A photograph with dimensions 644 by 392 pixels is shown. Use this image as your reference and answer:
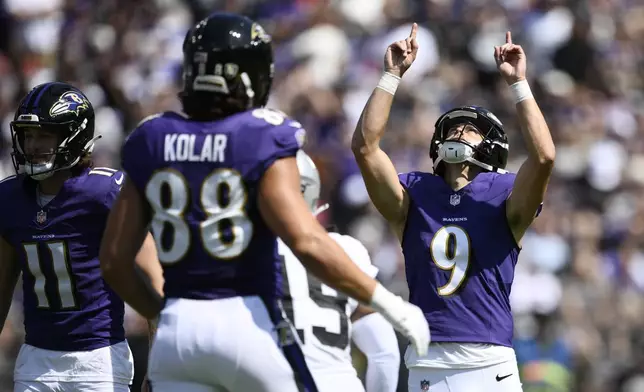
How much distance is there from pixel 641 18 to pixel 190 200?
393 inches

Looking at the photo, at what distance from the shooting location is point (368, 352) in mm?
5859

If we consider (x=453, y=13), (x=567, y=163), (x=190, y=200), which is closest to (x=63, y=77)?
(x=453, y=13)

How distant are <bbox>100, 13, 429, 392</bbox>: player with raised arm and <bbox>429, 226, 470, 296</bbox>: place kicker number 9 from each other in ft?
4.90

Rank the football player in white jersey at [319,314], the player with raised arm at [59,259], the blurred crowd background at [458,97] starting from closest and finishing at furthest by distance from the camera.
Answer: the football player in white jersey at [319,314]
the player with raised arm at [59,259]
the blurred crowd background at [458,97]

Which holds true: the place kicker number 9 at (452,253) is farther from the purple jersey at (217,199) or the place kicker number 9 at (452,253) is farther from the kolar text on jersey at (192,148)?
the kolar text on jersey at (192,148)

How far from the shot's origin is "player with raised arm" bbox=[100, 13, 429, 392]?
4.21 metres

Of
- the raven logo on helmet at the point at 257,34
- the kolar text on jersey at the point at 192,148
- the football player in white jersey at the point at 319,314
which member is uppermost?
the raven logo on helmet at the point at 257,34

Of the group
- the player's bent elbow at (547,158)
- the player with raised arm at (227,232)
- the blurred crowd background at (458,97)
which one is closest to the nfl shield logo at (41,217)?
the player with raised arm at (227,232)

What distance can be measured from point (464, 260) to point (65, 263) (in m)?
1.84

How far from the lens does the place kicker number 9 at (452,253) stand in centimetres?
580

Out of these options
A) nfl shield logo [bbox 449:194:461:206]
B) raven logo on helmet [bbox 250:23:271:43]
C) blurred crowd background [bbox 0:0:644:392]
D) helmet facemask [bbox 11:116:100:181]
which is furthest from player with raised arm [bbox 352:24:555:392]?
blurred crowd background [bbox 0:0:644:392]

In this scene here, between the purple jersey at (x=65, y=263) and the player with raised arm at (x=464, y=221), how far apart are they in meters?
1.31

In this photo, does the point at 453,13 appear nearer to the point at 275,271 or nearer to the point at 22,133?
the point at 22,133

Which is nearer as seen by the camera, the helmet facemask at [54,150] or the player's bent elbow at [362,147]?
the helmet facemask at [54,150]
